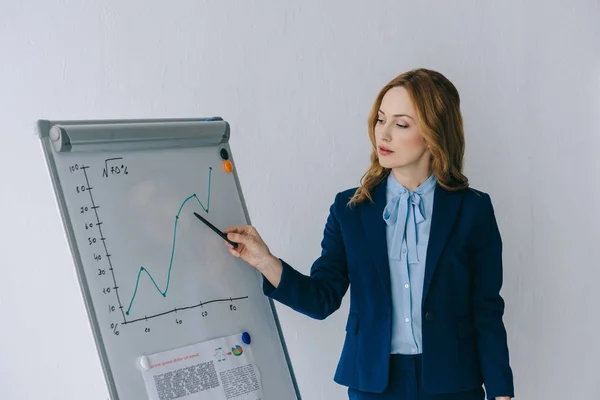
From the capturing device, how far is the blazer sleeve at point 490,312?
75.4 inches

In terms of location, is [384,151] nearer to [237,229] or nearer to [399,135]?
[399,135]

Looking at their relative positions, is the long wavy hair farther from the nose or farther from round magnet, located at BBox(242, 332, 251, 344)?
round magnet, located at BBox(242, 332, 251, 344)

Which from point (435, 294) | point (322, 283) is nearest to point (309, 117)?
point (322, 283)

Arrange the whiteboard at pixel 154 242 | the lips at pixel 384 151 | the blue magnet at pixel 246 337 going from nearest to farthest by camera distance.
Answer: the whiteboard at pixel 154 242 → the blue magnet at pixel 246 337 → the lips at pixel 384 151

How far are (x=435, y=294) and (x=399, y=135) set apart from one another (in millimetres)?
407

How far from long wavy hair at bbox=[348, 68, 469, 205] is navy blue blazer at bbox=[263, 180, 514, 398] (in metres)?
0.03

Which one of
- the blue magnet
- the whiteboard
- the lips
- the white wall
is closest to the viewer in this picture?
the whiteboard

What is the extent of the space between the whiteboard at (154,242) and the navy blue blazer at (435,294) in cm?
13

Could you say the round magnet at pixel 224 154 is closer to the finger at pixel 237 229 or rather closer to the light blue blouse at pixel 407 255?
the finger at pixel 237 229

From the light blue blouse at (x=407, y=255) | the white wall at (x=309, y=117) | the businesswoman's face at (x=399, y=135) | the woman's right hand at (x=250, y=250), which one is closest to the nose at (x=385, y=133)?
the businesswoman's face at (x=399, y=135)

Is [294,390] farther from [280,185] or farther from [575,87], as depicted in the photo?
[575,87]

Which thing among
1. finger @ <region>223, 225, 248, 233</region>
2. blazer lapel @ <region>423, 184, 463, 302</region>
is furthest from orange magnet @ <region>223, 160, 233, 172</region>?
blazer lapel @ <region>423, 184, 463, 302</region>

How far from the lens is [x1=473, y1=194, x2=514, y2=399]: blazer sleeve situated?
1916 millimetres

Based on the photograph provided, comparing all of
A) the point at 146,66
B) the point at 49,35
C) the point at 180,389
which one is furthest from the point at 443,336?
the point at 49,35
